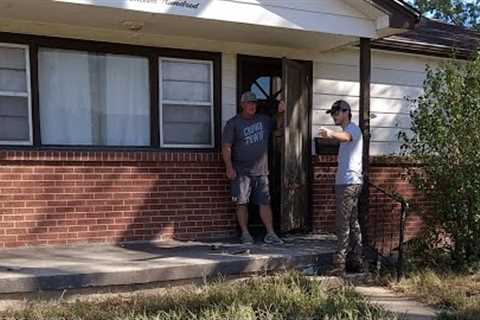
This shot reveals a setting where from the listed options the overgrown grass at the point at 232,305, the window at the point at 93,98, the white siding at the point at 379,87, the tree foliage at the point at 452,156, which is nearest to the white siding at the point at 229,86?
the window at the point at 93,98

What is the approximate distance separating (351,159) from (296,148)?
1366 mm

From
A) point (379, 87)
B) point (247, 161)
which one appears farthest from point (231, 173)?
point (379, 87)

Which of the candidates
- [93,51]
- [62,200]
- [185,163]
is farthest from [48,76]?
[185,163]

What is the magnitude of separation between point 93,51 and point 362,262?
13.8ft

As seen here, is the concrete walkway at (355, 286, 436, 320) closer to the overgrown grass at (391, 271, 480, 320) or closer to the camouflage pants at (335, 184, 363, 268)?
the overgrown grass at (391, 271, 480, 320)

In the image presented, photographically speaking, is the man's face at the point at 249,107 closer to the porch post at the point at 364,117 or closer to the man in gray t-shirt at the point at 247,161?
the man in gray t-shirt at the point at 247,161

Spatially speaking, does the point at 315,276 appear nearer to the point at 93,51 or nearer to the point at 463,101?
the point at 463,101

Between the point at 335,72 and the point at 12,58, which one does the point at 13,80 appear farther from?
the point at 335,72

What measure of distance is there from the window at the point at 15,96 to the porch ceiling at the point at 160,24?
0.31 m

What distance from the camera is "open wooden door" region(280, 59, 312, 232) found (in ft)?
23.7

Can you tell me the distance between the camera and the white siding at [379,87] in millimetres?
7926

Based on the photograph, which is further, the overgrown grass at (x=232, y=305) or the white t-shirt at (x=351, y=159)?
the white t-shirt at (x=351, y=159)

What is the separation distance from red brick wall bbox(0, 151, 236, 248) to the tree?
28926mm

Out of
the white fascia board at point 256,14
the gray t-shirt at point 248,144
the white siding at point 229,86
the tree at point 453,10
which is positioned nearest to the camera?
the white fascia board at point 256,14
